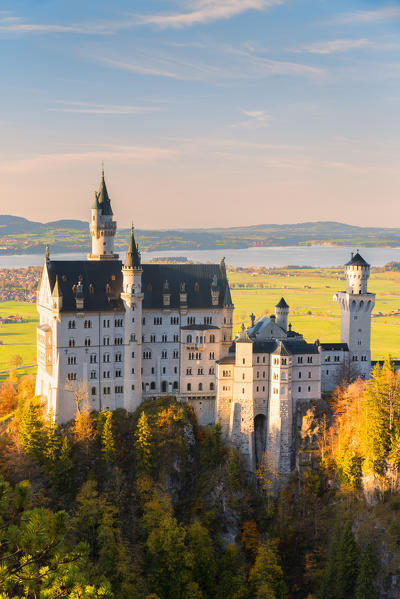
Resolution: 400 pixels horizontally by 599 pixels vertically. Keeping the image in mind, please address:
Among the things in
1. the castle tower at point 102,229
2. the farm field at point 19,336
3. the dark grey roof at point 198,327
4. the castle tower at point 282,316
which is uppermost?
the castle tower at point 102,229

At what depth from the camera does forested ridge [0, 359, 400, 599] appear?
2643 inches

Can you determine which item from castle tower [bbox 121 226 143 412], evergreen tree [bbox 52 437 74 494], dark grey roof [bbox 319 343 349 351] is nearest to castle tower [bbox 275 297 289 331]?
dark grey roof [bbox 319 343 349 351]

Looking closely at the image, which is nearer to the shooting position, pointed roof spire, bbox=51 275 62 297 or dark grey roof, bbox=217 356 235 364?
pointed roof spire, bbox=51 275 62 297

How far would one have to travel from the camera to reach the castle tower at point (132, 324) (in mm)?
77688

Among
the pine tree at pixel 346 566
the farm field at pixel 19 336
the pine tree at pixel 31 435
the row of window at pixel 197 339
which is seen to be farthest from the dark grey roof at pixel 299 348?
the farm field at pixel 19 336

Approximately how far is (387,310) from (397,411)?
123 metres

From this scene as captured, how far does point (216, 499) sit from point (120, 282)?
2431 cm

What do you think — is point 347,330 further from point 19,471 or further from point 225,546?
point 19,471

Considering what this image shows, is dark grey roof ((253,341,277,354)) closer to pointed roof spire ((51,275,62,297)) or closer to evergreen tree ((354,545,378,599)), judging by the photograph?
pointed roof spire ((51,275,62,297))

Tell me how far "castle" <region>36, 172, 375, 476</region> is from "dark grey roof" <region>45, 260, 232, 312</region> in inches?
4.3

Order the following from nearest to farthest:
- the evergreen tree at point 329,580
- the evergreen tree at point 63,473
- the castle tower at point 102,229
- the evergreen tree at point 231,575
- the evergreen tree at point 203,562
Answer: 1. the evergreen tree at point 329,580
2. the evergreen tree at point 231,575
3. the evergreen tree at point 203,562
4. the evergreen tree at point 63,473
5. the castle tower at point 102,229

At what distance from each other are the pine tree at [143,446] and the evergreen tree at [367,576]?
22.5m

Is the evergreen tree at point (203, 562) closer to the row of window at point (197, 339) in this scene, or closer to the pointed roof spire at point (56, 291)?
the row of window at point (197, 339)

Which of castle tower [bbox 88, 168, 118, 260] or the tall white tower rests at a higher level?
castle tower [bbox 88, 168, 118, 260]
